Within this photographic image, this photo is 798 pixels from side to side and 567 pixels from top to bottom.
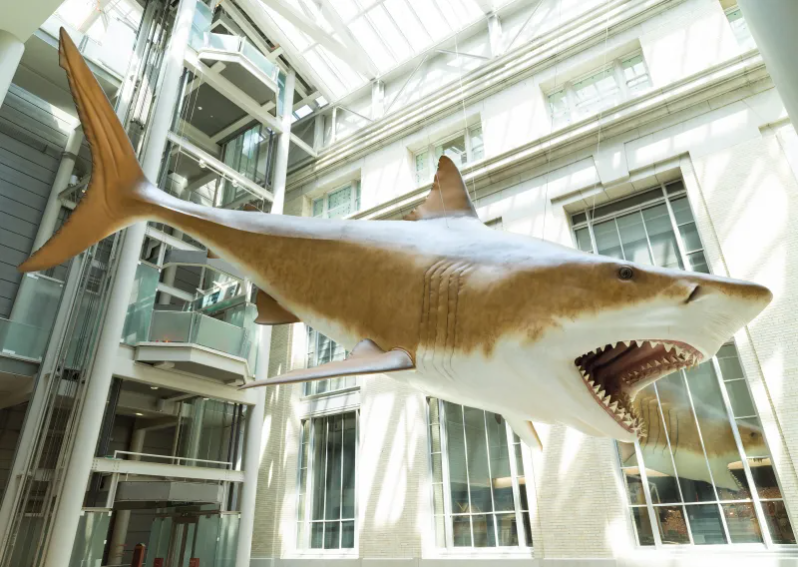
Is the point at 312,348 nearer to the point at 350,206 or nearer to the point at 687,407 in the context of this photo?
the point at 350,206

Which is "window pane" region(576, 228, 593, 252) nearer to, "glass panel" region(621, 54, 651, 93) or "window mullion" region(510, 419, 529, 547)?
"glass panel" region(621, 54, 651, 93)

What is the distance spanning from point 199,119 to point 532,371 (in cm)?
1816

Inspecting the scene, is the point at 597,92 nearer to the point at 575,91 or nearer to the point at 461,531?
the point at 575,91

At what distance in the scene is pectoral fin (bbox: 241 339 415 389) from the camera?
6.45 ft

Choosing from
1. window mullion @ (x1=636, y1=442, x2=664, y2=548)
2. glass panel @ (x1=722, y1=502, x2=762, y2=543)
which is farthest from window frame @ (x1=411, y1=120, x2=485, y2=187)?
glass panel @ (x1=722, y1=502, x2=762, y2=543)

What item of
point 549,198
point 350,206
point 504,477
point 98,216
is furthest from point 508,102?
point 98,216

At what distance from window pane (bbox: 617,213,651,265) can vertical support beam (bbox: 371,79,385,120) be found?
30.1 ft

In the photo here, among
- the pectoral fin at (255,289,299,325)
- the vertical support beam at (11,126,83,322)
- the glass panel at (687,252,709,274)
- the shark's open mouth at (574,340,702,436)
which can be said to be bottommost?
the shark's open mouth at (574,340,702,436)

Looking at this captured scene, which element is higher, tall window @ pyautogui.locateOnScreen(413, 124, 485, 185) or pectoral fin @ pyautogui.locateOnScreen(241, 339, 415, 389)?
tall window @ pyautogui.locateOnScreen(413, 124, 485, 185)

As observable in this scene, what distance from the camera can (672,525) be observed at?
9.34 metres

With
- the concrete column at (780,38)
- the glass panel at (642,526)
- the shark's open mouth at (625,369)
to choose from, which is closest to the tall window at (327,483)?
the glass panel at (642,526)

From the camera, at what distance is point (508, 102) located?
14211 millimetres

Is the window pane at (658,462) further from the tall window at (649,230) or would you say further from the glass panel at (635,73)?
the glass panel at (635,73)

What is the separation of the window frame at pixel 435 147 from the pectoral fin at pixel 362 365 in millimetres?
12676
